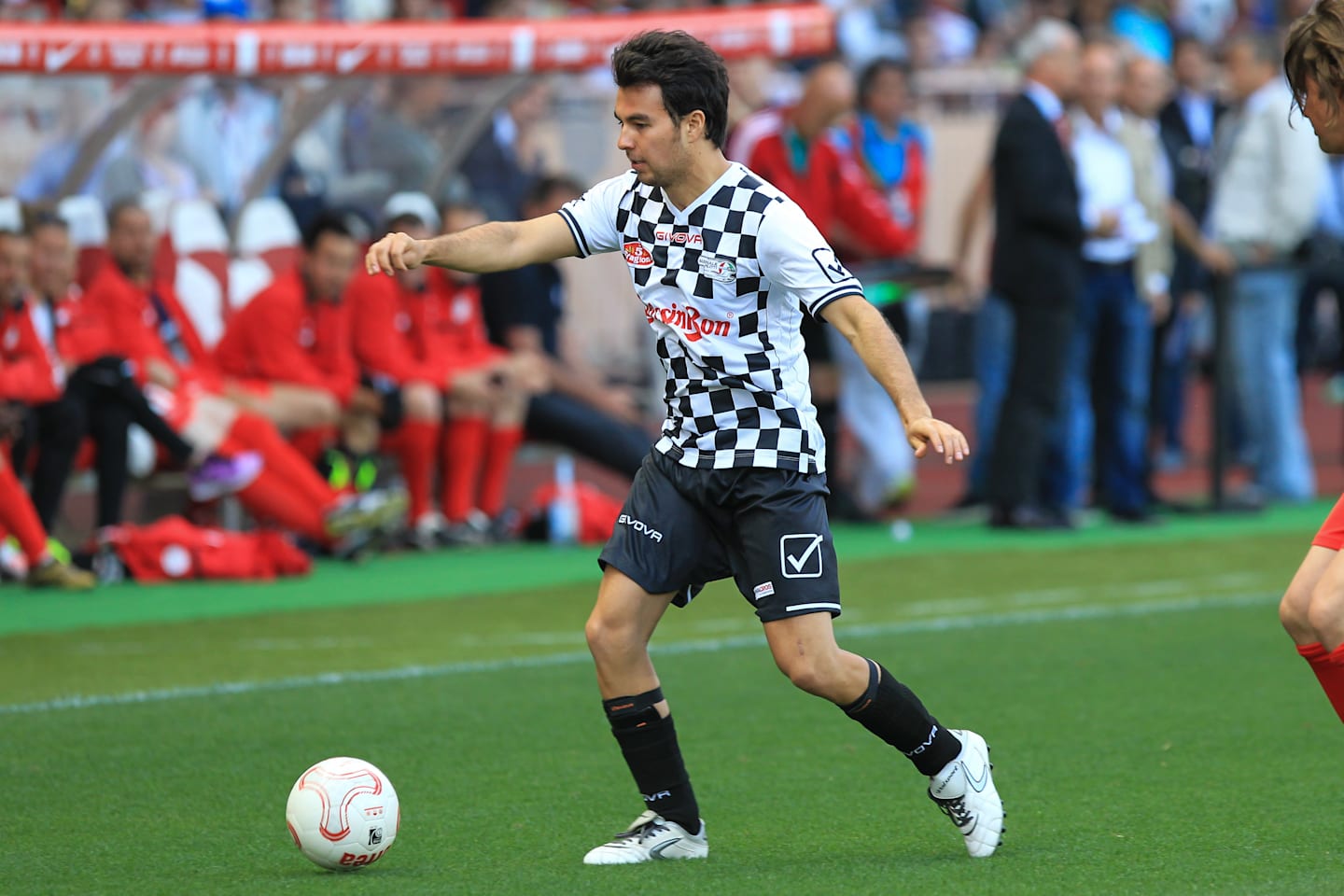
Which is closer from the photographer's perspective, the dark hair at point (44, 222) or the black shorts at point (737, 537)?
the black shorts at point (737, 537)

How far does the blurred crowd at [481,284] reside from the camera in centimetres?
1100

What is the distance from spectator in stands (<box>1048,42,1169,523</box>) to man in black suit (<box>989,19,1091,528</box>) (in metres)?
0.17

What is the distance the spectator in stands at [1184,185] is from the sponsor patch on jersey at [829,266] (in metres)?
9.05

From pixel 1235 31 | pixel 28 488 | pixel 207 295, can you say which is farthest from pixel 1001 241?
pixel 1235 31

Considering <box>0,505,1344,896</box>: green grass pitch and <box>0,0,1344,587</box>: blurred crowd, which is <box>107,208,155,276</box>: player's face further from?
<box>0,505,1344,896</box>: green grass pitch

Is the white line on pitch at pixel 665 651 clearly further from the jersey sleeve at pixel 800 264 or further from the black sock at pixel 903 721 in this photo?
the jersey sleeve at pixel 800 264

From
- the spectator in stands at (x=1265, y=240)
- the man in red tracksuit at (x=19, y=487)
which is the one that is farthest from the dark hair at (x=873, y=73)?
the man in red tracksuit at (x=19, y=487)

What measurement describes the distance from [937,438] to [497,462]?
7.83 metres

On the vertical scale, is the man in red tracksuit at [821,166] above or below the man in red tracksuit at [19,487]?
above

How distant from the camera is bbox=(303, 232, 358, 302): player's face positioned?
38.1ft

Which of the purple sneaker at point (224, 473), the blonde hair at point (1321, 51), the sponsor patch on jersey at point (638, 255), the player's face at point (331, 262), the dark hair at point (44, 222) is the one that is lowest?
the purple sneaker at point (224, 473)

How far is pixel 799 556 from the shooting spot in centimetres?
509

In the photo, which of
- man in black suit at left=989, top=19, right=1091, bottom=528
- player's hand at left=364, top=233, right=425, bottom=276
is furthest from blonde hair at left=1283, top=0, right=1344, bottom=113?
man in black suit at left=989, top=19, right=1091, bottom=528

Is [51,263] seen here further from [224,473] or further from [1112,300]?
[1112,300]
